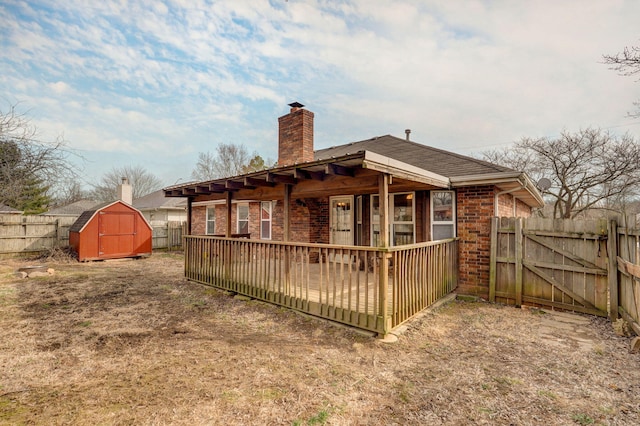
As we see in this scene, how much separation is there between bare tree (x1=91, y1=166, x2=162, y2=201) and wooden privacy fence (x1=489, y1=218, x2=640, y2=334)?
124 ft

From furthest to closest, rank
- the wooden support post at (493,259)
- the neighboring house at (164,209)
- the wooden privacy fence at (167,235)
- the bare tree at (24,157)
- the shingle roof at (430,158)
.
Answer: the neighboring house at (164,209), the wooden privacy fence at (167,235), the bare tree at (24,157), the shingle roof at (430,158), the wooden support post at (493,259)

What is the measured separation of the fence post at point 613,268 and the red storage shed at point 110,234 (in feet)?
48.6

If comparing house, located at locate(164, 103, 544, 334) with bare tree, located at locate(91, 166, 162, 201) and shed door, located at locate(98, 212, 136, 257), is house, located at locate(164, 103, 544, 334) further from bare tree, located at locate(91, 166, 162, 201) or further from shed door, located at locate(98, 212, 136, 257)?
Result: bare tree, located at locate(91, 166, 162, 201)

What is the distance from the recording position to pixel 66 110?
385 inches

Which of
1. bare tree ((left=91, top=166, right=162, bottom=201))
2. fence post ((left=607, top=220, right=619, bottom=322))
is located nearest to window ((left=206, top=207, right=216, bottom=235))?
fence post ((left=607, top=220, right=619, bottom=322))

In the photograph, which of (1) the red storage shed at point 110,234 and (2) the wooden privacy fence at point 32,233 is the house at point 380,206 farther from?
(2) the wooden privacy fence at point 32,233

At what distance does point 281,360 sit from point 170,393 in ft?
3.86

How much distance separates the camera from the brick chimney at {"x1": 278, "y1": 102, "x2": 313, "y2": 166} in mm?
9625

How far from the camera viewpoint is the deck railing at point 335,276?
4117mm

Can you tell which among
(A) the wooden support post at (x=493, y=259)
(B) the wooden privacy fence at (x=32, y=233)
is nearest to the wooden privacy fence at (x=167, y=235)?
(B) the wooden privacy fence at (x=32, y=233)

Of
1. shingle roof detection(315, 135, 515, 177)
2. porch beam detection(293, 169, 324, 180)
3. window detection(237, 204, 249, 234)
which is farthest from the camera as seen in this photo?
window detection(237, 204, 249, 234)

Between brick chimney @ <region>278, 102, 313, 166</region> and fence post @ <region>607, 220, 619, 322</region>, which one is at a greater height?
brick chimney @ <region>278, 102, 313, 166</region>

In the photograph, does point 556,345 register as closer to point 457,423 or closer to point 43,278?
point 457,423

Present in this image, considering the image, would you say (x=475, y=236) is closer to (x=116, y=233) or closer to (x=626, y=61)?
(x=626, y=61)
